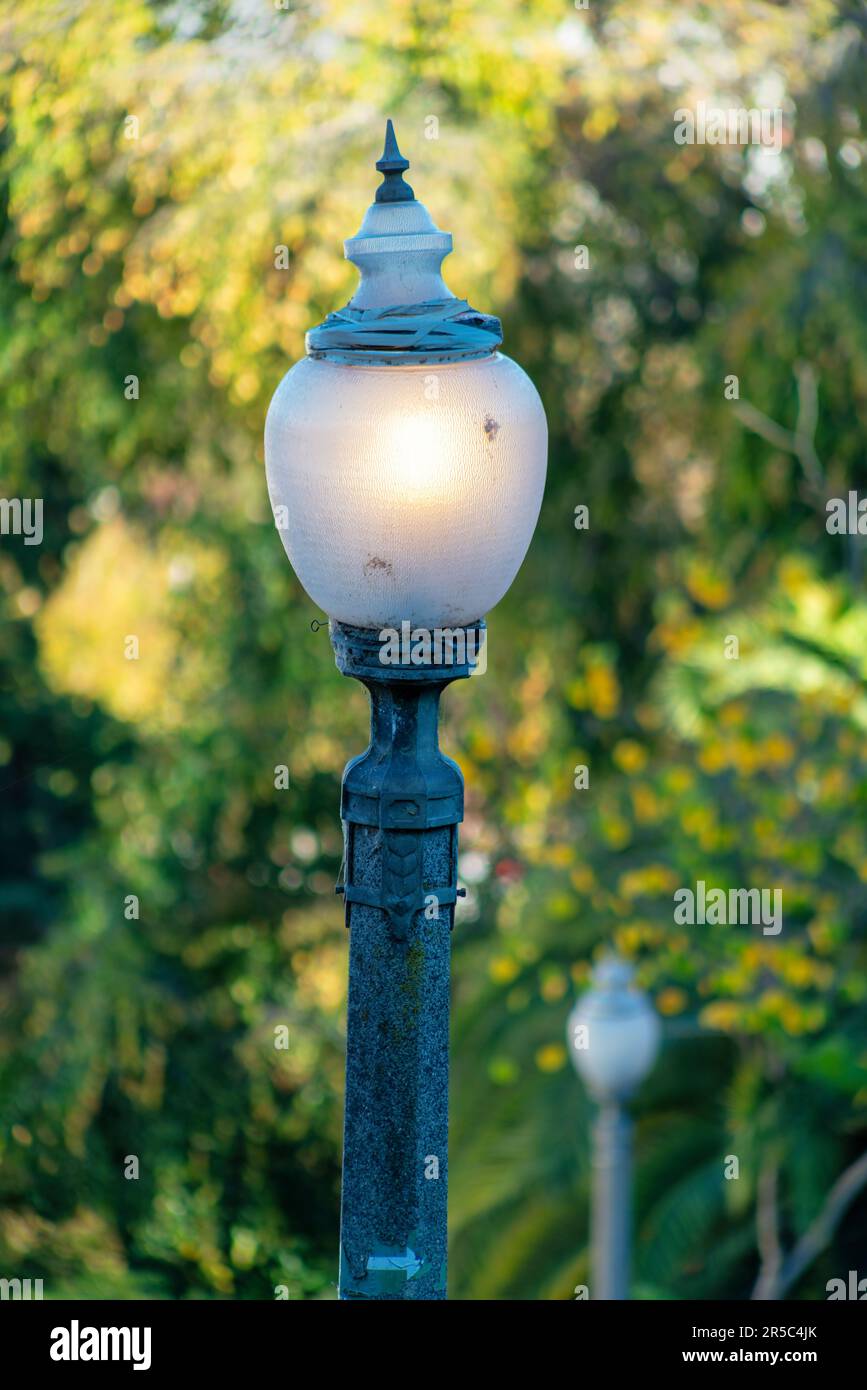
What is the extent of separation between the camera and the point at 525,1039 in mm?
8719

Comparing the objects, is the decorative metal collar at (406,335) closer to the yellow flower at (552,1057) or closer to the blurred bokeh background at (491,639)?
the blurred bokeh background at (491,639)

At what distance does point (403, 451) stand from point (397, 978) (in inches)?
32.5

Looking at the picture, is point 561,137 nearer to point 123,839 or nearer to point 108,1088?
point 123,839

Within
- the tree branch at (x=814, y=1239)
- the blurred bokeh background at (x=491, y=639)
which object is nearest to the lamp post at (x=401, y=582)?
the blurred bokeh background at (x=491, y=639)

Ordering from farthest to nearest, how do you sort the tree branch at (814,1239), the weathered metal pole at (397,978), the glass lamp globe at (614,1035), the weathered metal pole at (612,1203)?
the tree branch at (814,1239), the weathered metal pole at (612,1203), the glass lamp globe at (614,1035), the weathered metal pole at (397,978)

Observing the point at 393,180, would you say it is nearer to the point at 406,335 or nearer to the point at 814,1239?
the point at 406,335

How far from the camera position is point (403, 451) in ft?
7.96

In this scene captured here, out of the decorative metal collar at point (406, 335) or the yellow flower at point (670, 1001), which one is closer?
the decorative metal collar at point (406, 335)

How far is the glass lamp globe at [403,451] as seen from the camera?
2439 mm

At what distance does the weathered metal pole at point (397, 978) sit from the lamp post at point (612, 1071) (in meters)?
3.07

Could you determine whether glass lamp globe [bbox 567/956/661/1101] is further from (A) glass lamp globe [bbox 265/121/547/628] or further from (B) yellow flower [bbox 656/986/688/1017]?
(A) glass lamp globe [bbox 265/121/547/628]

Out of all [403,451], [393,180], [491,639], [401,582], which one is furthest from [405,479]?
[491,639]

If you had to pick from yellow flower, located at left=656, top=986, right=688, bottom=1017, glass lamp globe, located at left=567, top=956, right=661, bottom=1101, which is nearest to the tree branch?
yellow flower, located at left=656, top=986, right=688, bottom=1017

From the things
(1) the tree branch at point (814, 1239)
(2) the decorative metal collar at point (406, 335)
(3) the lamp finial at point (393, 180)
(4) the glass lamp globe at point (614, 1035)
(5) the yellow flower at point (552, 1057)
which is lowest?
(1) the tree branch at point (814, 1239)
